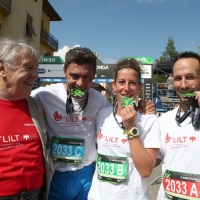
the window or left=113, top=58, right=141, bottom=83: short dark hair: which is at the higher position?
the window

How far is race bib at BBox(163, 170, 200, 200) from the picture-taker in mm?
1904

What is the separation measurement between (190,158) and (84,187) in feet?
3.60

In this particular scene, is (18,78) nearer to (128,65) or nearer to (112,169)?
(128,65)

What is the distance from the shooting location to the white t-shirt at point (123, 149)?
2.03 metres

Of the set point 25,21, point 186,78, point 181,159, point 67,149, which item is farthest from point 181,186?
point 25,21

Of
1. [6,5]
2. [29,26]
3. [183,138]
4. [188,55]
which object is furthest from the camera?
[29,26]

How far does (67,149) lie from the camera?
8.00 feet

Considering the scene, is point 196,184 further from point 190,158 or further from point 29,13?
point 29,13

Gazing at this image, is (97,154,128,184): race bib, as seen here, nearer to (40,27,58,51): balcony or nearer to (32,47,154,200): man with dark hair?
(32,47,154,200): man with dark hair

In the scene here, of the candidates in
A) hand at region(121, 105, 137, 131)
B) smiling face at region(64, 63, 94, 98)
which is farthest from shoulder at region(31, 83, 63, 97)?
hand at region(121, 105, 137, 131)

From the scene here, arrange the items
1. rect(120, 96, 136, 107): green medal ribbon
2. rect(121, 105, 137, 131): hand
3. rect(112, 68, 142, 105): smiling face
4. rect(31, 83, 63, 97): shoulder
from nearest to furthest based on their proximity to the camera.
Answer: rect(121, 105, 137, 131): hand < rect(120, 96, 136, 107): green medal ribbon < rect(112, 68, 142, 105): smiling face < rect(31, 83, 63, 97): shoulder

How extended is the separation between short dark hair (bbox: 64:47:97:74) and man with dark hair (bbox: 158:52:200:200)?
33.6 inches

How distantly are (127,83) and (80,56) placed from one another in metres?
0.59

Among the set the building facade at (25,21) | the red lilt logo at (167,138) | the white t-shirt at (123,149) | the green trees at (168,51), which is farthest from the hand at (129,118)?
the green trees at (168,51)
